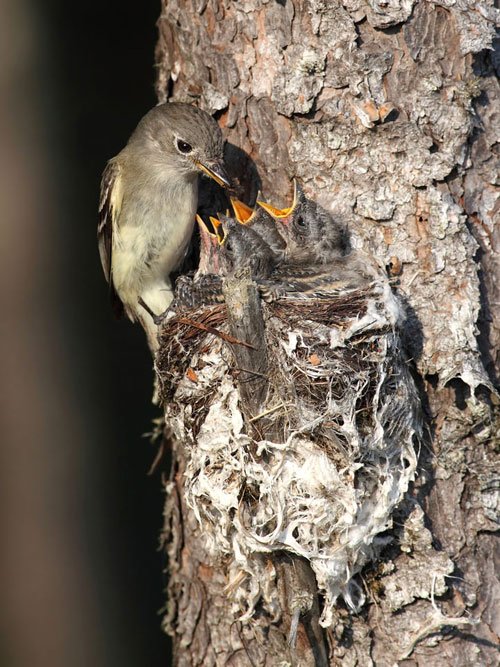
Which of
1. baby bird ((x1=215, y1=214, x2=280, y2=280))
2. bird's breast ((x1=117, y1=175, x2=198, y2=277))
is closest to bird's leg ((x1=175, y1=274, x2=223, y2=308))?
baby bird ((x1=215, y1=214, x2=280, y2=280))

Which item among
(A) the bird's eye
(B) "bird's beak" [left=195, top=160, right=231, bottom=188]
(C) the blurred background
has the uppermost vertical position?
(A) the bird's eye

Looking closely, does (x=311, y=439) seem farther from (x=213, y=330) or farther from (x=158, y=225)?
(x=158, y=225)

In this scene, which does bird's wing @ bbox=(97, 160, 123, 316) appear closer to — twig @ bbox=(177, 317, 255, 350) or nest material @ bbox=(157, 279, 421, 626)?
twig @ bbox=(177, 317, 255, 350)

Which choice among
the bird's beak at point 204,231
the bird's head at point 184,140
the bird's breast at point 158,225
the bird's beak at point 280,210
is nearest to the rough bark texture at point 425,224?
the bird's beak at point 280,210

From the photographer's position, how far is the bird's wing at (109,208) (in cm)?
591

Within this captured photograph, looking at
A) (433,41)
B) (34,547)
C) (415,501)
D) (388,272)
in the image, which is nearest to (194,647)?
(415,501)

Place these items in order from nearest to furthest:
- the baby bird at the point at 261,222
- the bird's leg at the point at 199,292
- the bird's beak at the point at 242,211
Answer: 1. the bird's leg at the point at 199,292
2. the baby bird at the point at 261,222
3. the bird's beak at the point at 242,211

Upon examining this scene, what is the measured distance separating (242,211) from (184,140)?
0.55 meters

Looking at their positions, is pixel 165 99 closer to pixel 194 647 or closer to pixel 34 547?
pixel 194 647

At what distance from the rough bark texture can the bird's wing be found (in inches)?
59.7

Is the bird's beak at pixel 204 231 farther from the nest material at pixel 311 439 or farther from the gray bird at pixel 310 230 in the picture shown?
the nest material at pixel 311 439

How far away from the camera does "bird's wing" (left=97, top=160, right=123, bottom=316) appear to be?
5.91 m

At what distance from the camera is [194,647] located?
529 cm

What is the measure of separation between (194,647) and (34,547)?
311 centimetres
